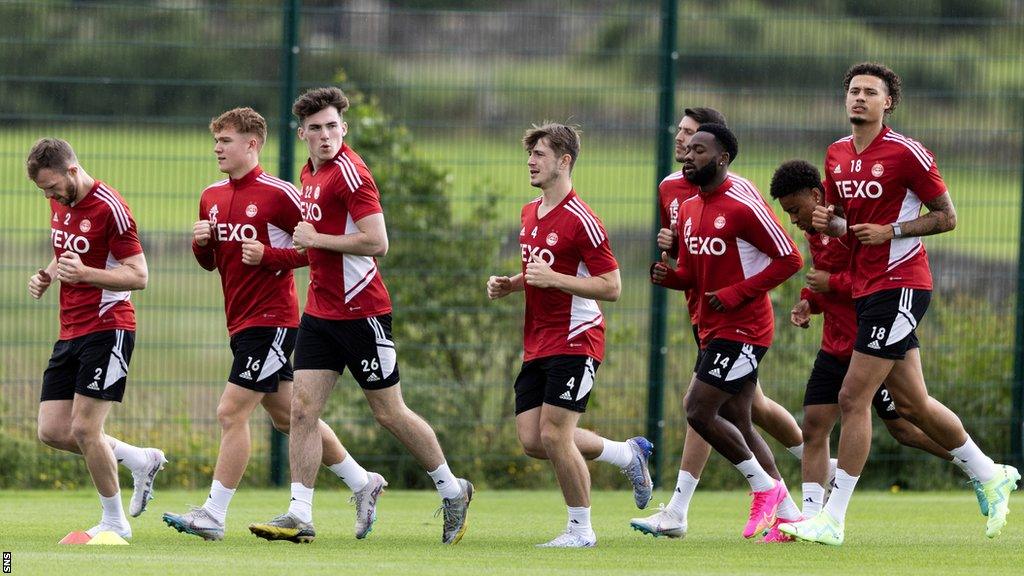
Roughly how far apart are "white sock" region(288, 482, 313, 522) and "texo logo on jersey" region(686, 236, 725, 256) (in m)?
2.46

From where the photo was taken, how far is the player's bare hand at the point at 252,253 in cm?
866

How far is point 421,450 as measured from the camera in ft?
28.8

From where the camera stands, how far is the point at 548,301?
8.55 m

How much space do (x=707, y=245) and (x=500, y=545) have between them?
197cm

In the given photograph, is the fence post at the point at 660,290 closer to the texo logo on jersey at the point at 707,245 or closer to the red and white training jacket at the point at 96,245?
the texo logo on jersey at the point at 707,245

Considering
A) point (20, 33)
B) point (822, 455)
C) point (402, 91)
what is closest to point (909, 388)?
point (822, 455)

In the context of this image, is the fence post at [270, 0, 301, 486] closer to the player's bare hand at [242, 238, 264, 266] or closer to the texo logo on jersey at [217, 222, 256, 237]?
the texo logo on jersey at [217, 222, 256, 237]

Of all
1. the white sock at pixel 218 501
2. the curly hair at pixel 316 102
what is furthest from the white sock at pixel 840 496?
the curly hair at pixel 316 102

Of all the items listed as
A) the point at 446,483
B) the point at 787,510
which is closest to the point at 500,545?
the point at 446,483

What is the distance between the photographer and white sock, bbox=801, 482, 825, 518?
887 cm

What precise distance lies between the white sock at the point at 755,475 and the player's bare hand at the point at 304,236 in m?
2.67

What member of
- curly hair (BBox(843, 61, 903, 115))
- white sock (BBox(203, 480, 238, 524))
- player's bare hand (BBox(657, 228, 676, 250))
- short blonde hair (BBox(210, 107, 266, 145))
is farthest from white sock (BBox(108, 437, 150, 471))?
curly hair (BBox(843, 61, 903, 115))

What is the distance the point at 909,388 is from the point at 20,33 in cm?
Result: 705

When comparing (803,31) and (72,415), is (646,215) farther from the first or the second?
(72,415)
